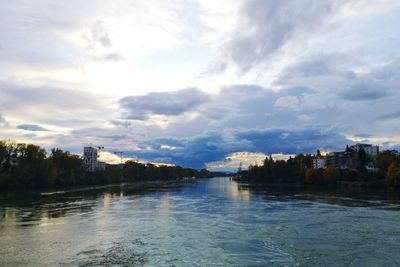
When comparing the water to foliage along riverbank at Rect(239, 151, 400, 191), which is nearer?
the water

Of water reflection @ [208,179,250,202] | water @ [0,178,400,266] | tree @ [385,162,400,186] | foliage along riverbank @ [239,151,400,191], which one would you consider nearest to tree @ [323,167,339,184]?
foliage along riverbank @ [239,151,400,191]

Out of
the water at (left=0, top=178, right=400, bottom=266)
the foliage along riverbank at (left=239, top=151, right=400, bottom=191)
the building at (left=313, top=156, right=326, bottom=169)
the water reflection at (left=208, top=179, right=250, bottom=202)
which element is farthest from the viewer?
the building at (left=313, top=156, right=326, bottom=169)

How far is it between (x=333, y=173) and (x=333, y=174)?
345 millimetres

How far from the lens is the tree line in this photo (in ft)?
265

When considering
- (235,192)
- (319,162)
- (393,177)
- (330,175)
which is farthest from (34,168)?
(319,162)

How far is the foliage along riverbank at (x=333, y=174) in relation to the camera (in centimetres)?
7988

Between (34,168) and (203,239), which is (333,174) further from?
(203,239)

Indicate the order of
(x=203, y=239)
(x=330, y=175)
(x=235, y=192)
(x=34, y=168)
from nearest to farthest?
(x=203, y=239) → (x=235, y=192) → (x=34, y=168) → (x=330, y=175)

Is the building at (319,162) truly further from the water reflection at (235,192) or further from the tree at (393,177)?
the tree at (393,177)

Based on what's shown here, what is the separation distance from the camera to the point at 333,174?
104 m

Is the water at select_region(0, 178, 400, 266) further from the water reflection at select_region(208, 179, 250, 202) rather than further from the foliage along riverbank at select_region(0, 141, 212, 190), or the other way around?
the foliage along riverbank at select_region(0, 141, 212, 190)

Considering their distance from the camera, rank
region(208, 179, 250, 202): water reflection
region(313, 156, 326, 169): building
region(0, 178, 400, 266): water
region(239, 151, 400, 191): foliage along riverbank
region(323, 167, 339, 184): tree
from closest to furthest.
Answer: region(0, 178, 400, 266): water, region(208, 179, 250, 202): water reflection, region(239, 151, 400, 191): foliage along riverbank, region(323, 167, 339, 184): tree, region(313, 156, 326, 169): building

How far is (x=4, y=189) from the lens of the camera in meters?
81.9

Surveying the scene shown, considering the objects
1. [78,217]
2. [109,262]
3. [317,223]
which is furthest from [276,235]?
[78,217]
